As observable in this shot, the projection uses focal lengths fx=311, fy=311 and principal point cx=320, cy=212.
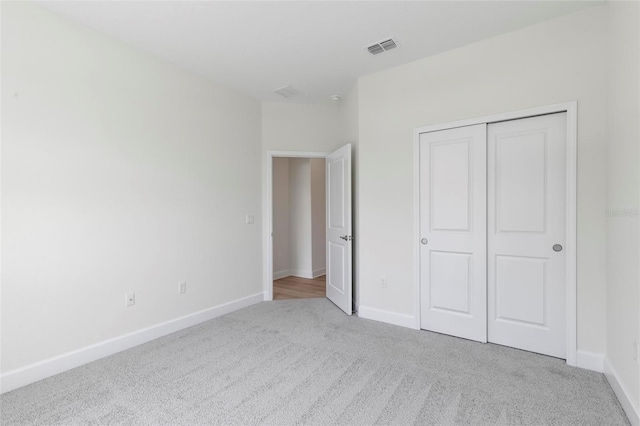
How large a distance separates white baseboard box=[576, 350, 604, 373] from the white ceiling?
2.54 metres

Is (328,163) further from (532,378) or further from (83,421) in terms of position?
(83,421)

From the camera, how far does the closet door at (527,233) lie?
245cm

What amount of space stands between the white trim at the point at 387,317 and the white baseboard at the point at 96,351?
1.59m

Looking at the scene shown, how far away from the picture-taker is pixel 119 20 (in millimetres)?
2402

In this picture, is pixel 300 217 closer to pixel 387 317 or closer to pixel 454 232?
pixel 387 317

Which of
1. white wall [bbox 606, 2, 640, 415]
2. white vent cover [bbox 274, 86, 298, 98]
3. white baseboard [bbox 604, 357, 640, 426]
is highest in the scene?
white vent cover [bbox 274, 86, 298, 98]

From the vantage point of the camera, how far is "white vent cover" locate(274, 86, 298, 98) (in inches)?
145

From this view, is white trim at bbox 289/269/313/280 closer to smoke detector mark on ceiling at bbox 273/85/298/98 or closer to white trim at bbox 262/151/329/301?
white trim at bbox 262/151/329/301

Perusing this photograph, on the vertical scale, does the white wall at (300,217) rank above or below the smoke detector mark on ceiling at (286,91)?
below

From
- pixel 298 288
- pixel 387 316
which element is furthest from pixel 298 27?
pixel 298 288

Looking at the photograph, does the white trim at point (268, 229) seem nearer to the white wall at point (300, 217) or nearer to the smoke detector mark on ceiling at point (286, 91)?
the smoke detector mark on ceiling at point (286, 91)

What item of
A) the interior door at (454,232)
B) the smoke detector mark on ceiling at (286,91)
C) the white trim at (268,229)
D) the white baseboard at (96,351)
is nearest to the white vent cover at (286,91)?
the smoke detector mark on ceiling at (286,91)

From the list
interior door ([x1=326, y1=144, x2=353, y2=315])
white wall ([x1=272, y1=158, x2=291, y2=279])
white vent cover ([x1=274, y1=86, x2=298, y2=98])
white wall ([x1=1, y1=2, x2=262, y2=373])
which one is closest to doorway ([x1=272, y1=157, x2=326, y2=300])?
white wall ([x1=272, y1=158, x2=291, y2=279])

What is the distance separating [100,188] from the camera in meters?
2.54
